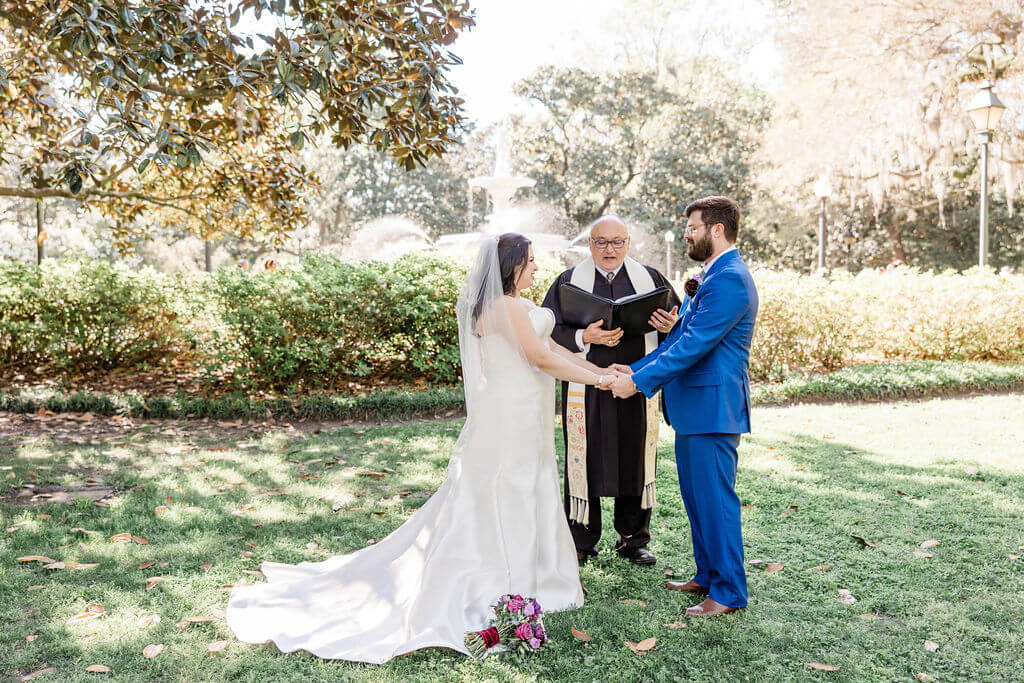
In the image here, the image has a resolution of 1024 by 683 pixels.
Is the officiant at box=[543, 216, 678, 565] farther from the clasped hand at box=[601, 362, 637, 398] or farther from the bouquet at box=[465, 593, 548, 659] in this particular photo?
the bouquet at box=[465, 593, 548, 659]

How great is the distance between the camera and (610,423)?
444cm

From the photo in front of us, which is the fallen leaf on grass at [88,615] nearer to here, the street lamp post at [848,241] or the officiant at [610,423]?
the officiant at [610,423]

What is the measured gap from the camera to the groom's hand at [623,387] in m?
4.05

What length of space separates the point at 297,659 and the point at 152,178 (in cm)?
840

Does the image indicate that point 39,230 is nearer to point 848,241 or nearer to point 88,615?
point 88,615

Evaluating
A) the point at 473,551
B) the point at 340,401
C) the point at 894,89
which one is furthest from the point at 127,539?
the point at 894,89

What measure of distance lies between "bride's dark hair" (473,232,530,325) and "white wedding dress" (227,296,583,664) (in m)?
0.21

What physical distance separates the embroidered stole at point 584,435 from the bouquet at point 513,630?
1.20 metres

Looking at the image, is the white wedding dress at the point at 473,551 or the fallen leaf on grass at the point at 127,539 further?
the fallen leaf on grass at the point at 127,539

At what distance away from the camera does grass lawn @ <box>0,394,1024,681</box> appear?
326cm

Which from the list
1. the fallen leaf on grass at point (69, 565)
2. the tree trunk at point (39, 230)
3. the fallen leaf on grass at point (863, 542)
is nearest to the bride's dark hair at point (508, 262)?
the fallen leaf on grass at point (69, 565)

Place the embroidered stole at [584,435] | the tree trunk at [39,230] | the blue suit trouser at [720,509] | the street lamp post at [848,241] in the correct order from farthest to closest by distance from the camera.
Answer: the street lamp post at [848,241] → the tree trunk at [39,230] → the embroidered stole at [584,435] → the blue suit trouser at [720,509]

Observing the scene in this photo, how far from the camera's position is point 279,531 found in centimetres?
503

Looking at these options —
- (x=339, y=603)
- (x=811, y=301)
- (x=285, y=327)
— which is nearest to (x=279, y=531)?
(x=339, y=603)
